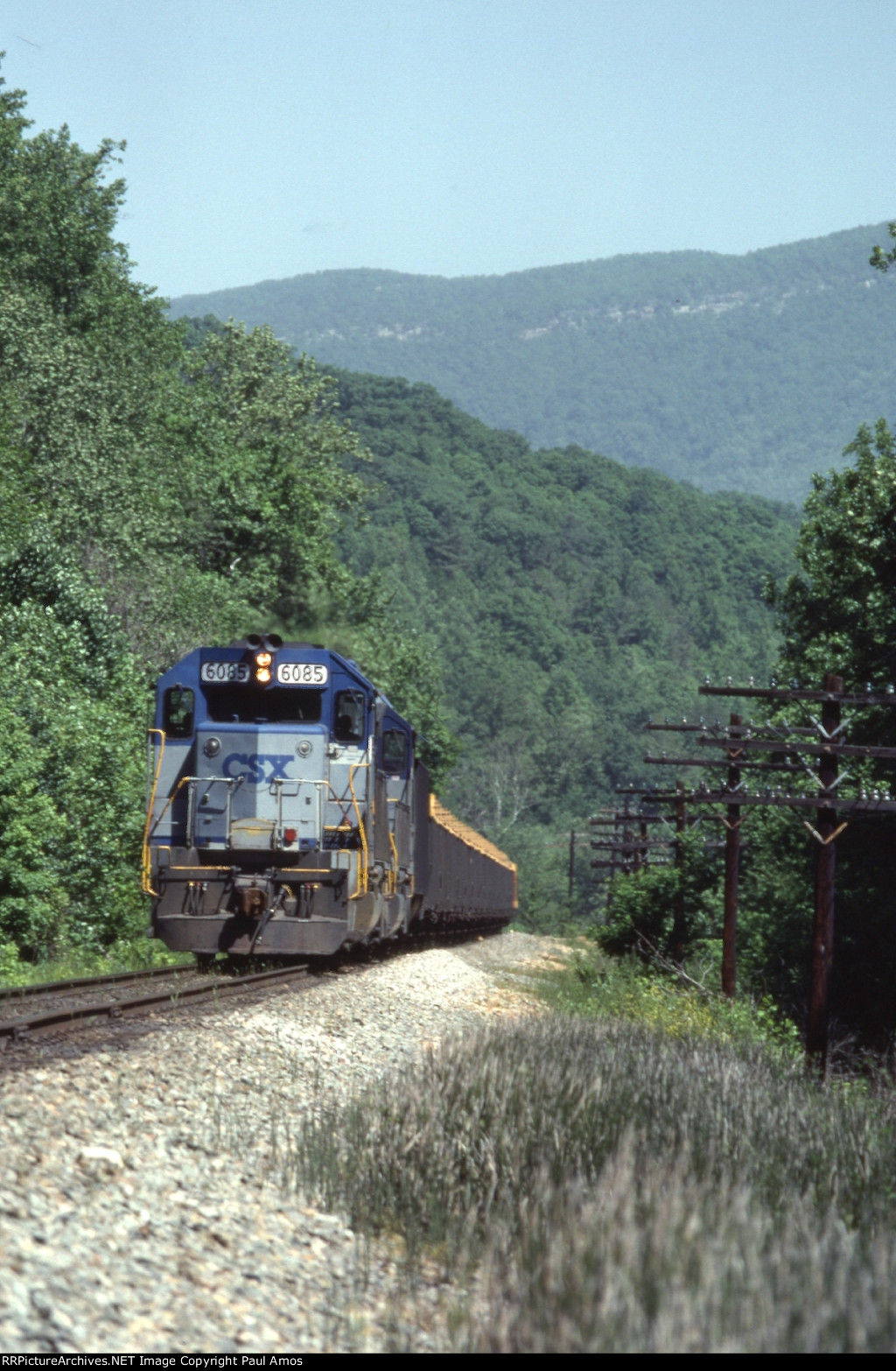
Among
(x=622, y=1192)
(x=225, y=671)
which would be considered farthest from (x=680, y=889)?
(x=622, y=1192)

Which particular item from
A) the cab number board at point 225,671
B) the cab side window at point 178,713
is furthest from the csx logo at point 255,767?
the cab number board at point 225,671

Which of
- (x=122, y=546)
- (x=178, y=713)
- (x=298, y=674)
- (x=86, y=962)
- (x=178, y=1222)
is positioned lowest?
(x=86, y=962)

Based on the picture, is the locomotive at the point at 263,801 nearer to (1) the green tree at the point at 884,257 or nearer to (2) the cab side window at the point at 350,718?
(2) the cab side window at the point at 350,718

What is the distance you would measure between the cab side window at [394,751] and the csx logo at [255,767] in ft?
7.38

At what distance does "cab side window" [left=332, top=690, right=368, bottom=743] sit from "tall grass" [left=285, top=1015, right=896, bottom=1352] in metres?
6.08

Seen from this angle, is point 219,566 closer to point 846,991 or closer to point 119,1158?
point 846,991

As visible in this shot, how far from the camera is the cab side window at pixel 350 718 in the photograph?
673 inches

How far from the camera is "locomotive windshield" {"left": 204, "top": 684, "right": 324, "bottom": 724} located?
17109 mm

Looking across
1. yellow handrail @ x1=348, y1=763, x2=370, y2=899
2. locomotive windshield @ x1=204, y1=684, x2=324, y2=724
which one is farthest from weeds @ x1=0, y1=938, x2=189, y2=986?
yellow handrail @ x1=348, y1=763, x2=370, y2=899

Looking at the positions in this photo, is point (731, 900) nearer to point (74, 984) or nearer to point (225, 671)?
point (225, 671)

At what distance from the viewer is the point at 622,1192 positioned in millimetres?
5715

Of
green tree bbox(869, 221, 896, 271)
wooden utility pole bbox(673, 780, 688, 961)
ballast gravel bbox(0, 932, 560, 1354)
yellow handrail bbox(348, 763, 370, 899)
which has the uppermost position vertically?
green tree bbox(869, 221, 896, 271)

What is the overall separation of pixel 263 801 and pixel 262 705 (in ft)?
4.32

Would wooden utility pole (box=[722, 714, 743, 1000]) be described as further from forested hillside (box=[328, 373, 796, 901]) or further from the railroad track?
forested hillside (box=[328, 373, 796, 901])
